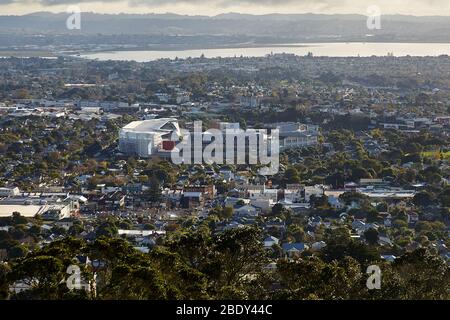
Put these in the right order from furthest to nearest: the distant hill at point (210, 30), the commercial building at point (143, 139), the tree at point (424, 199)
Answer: the distant hill at point (210, 30), the commercial building at point (143, 139), the tree at point (424, 199)

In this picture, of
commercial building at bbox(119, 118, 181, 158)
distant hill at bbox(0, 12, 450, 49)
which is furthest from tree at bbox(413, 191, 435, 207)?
distant hill at bbox(0, 12, 450, 49)

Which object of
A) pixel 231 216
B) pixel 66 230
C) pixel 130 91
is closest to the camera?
pixel 66 230

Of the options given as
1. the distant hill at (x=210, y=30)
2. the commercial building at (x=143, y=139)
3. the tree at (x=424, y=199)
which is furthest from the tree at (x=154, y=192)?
the distant hill at (x=210, y=30)

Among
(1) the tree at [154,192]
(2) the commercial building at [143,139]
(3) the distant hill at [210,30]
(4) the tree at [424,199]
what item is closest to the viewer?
(4) the tree at [424,199]

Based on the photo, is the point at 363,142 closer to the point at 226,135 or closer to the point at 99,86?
the point at 226,135

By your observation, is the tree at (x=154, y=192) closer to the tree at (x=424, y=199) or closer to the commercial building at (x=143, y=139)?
the tree at (x=424, y=199)

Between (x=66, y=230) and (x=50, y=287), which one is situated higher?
(x=50, y=287)

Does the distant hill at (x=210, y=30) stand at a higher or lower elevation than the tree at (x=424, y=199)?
higher

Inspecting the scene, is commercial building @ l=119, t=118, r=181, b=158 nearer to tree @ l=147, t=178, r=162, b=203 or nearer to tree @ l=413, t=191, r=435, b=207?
tree @ l=147, t=178, r=162, b=203
